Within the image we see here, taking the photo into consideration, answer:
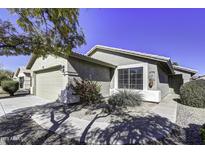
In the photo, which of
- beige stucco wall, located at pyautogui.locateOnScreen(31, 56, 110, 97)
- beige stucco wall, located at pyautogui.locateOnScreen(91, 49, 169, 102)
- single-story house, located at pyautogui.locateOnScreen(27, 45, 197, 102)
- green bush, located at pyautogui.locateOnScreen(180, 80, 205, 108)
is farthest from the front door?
beige stucco wall, located at pyautogui.locateOnScreen(31, 56, 110, 97)

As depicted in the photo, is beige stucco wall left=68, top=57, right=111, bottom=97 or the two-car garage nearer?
beige stucco wall left=68, top=57, right=111, bottom=97

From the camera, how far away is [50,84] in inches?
411

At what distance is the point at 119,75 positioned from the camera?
38.5ft

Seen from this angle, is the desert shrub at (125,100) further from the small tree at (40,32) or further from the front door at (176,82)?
the front door at (176,82)

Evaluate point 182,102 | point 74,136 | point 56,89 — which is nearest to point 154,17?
point 74,136

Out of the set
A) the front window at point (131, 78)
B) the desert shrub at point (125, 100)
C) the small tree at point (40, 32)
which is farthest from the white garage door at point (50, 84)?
the front window at point (131, 78)

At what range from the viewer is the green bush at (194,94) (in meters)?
8.38

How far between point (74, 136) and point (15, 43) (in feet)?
13.2

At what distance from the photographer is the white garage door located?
30.2 ft

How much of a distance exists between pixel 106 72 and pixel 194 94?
718 cm

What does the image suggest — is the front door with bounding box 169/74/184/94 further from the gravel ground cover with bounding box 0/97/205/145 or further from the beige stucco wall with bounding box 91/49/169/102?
the gravel ground cover with bounding box 0/97/205/145

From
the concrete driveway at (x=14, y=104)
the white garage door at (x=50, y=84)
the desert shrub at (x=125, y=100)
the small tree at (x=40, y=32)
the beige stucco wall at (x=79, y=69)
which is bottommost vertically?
the concrete driveway at (x=14, y=104)

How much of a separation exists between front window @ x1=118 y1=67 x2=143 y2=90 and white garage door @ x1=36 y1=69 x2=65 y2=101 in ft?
17.8

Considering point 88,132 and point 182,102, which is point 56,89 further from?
point 182,102
